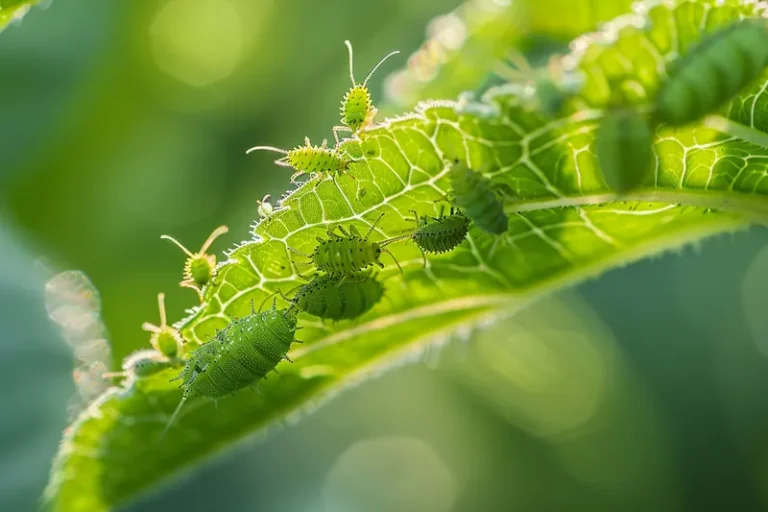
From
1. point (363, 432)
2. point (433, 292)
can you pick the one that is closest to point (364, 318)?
point (433, 292)

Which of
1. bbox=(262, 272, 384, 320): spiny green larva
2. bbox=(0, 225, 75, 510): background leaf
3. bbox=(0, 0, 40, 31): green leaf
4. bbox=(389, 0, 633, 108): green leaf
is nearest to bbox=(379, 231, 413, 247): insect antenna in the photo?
bbox=(262, 272, 384, 320): spiny green larva

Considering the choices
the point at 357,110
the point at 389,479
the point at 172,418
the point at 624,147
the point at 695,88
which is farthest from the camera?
the point at 389,479

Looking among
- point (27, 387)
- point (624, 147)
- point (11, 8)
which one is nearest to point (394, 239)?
point (624, 147)

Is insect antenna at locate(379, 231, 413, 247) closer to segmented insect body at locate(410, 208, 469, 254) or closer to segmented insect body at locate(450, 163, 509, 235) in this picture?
segmented insect body at locate(410, 208, 469, 254)

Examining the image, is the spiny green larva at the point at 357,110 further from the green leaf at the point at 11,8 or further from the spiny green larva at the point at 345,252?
the green leaf at the point at 11,8

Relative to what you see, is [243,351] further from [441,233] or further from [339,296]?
[441,233]
